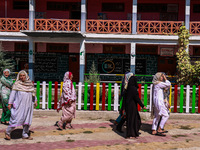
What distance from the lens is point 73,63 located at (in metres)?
18.5

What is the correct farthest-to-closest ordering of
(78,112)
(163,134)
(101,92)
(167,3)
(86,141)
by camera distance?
(167,3)
(101,92)
(78,112)
(163,134)
(86,141)

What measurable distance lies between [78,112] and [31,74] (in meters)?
7.24

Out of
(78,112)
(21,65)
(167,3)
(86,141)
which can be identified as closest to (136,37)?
(167,3)

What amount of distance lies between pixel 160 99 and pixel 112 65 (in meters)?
11.5

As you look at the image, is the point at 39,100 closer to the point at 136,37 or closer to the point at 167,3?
the point at 136,37

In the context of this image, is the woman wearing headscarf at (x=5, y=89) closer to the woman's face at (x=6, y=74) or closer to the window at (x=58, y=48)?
the woman's face at (x=6, y=74)

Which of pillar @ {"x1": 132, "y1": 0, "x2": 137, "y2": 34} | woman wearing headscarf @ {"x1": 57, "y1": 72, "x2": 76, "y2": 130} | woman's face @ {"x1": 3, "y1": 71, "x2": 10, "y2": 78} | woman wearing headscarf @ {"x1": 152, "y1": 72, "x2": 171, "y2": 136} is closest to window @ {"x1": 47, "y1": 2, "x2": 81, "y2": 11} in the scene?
pillar @ {"x1": 132, "y1": 0, "x2": 137, "y2": 34}

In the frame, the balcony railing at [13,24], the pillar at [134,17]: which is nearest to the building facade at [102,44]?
the balcony railing at [13,24]

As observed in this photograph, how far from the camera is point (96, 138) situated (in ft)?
21.6

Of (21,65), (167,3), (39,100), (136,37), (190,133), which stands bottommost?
(190,133)

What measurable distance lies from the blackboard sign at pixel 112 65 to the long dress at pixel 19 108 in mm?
12123

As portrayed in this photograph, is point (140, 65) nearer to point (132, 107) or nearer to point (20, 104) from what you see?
point (132, 107)

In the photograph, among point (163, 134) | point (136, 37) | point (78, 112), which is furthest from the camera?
point (136, 37)

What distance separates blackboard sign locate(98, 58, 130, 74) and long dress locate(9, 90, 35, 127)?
12123 millimetres
